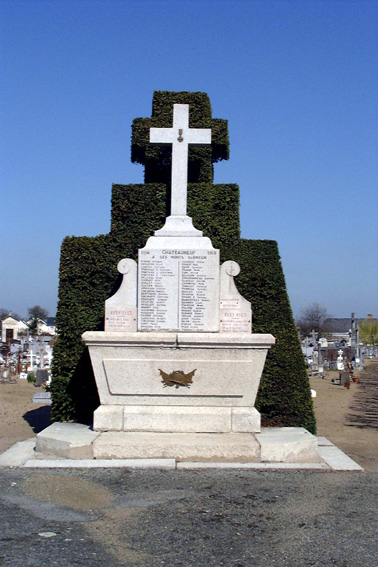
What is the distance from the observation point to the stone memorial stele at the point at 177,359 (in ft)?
20.5

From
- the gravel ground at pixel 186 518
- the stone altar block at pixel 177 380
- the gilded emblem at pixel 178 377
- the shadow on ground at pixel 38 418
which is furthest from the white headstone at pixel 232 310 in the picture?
the shadow on ground at pixel 38 418

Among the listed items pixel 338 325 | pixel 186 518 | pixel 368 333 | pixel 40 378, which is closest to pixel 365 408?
pixel 40 378

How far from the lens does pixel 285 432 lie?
691cm

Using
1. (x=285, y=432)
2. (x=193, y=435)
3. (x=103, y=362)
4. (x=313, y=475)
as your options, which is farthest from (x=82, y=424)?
(x=313, y=475)

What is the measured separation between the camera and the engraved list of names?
22.6ft

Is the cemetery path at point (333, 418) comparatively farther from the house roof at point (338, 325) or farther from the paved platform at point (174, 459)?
the house roof at point (338, 325)

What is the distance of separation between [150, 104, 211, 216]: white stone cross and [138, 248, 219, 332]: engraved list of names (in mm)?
1002

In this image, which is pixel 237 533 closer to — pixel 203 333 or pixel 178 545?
pixel 178 545

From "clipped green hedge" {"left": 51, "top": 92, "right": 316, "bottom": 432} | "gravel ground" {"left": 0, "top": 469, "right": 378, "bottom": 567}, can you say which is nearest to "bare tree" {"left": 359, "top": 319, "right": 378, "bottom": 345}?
"clipped green hedge" {"left": 51, "top": 92, "right": 316, "bottom": 432}

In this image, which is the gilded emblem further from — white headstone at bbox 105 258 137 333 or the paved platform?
the paved platform

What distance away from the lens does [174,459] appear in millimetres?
6043

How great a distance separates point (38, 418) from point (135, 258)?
3.77 metres

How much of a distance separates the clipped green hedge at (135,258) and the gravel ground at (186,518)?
6.81 ft

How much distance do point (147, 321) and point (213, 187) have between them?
101 inches
